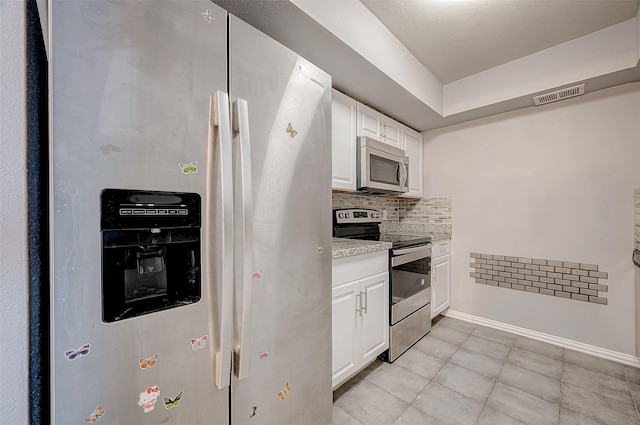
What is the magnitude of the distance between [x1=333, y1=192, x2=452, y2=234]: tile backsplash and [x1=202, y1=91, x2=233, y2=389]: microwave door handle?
79.2 inches

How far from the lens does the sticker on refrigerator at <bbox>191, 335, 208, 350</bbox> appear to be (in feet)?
2.76

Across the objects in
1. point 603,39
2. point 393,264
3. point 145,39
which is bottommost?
point 393,264

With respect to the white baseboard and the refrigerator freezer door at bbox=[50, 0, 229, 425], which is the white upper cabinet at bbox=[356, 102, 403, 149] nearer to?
the refrigerator freezer door at bbox=[50, 0, 229, 425]

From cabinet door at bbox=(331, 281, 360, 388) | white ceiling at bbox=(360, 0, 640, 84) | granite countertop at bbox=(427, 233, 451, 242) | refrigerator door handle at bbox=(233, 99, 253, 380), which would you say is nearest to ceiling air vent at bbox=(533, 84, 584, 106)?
white ceiling at bbox=(360, 0, 640, 84)

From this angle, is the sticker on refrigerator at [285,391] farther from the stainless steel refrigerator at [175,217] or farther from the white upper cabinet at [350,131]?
the white upper cabinet at [350,131]

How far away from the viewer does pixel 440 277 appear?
283 centimetres

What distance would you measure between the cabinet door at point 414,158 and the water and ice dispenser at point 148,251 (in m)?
2.62

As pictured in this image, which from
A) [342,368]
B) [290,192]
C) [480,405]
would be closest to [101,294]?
[290,192]

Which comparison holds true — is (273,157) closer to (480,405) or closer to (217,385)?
(217,385)

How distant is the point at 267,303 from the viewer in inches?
41.2

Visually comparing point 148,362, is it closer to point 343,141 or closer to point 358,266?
point 358,266

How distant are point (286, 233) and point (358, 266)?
0.81m

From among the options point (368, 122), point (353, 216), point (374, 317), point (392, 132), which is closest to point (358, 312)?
point (374, 317)

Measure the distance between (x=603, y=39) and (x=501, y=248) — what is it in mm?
1823
